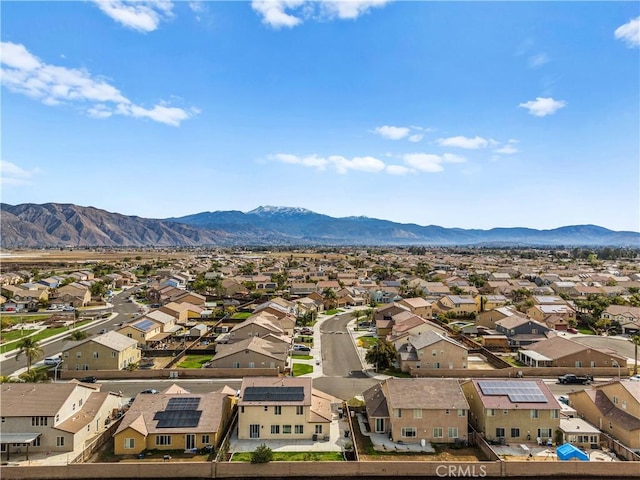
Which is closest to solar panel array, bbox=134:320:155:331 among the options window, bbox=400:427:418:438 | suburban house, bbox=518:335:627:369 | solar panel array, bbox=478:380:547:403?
window, bbox=400:427:418:438

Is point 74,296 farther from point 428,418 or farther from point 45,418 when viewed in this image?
point 428,418

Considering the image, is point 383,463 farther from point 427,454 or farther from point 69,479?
point 69,479

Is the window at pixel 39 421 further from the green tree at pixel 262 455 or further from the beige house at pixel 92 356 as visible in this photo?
the beige house at pixel 92 356

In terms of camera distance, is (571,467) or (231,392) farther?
(231,392)

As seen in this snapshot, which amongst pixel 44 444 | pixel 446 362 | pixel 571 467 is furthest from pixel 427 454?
pixel 44 444

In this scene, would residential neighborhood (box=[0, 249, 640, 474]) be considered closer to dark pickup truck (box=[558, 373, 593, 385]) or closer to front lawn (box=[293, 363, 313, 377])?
front lawn (box=[293, 363, 313, 377])

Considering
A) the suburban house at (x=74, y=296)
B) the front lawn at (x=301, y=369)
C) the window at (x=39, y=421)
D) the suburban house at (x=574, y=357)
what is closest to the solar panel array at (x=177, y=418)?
the window at (x=39, y=421)
